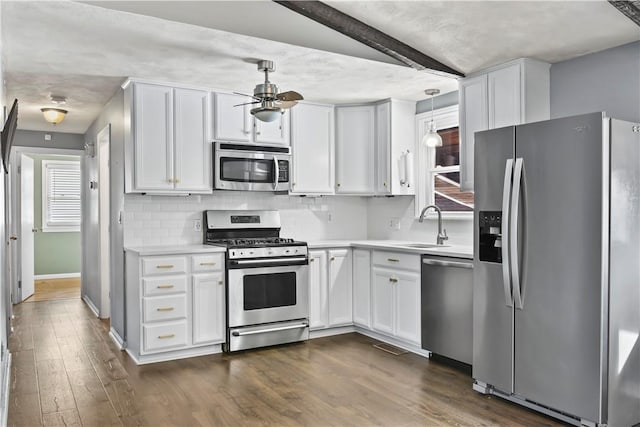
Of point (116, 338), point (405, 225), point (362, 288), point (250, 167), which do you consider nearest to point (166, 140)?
point (250, 167)

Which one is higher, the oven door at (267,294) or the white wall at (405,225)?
the white wall at (405,225)

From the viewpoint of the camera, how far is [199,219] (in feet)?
16.0

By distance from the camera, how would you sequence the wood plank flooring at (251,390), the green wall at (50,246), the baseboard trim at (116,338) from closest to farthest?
the wood plank flooring at (251,390)
the baseboard trim at (116,338)
the green wall at (50,246)

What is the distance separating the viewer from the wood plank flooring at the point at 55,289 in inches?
283

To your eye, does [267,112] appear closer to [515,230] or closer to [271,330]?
[271,330]

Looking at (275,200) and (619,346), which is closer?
(619,346)

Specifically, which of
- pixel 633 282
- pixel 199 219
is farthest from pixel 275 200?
pixel 633 282

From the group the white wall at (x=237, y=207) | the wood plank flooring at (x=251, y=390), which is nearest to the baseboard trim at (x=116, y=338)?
the wood plank flooring at (x=251, y=390)

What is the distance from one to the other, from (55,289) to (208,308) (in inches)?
189

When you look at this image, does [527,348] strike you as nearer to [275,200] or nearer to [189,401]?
[189,401]

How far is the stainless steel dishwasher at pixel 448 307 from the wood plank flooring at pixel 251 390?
0.17 meters

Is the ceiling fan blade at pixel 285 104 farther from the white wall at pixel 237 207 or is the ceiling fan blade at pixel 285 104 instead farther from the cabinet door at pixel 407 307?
the cabinet door at pixel 407 307

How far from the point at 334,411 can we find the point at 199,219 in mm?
2486

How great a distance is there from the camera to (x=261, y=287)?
A: 450 cm
